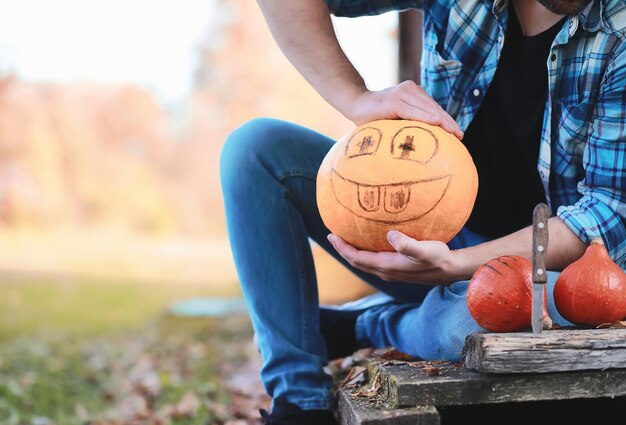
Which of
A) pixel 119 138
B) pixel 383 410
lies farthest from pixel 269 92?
pixel 383 410

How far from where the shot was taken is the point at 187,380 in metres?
3.37

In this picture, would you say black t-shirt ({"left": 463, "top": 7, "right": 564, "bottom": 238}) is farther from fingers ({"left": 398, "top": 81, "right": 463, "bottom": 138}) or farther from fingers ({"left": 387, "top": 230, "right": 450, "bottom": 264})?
fingers ({"left": 387, "top": 230, "right": 450, "bottom": 264})

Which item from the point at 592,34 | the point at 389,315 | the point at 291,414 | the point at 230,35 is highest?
the point at 230,35

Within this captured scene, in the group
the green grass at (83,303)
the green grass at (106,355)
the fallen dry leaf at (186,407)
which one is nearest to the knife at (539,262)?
the green grass at (106,355)

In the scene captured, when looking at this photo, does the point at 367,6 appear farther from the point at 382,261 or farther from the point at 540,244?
the point at 540,244

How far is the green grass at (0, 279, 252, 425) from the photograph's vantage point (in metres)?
2.84

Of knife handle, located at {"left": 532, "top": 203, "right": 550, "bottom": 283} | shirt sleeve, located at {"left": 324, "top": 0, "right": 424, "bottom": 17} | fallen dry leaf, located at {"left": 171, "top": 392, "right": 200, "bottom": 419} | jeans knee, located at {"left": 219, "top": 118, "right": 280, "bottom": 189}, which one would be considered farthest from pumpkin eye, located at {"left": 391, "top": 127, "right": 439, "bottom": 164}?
fallen dry leaf, located at {"left": 171, "top": 392, "right": 200, "bottom": 419}

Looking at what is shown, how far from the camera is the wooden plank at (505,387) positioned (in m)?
1.22

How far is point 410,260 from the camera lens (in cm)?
137

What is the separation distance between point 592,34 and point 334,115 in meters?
6.34

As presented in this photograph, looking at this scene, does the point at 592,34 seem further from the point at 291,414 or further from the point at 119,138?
the point at 119,138

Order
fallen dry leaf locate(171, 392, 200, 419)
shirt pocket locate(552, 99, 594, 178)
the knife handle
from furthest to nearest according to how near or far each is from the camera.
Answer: fallen dry leaf locate(171, 392, 200, 419) → shirt pocket locate(552, 99, 594, 178) → the knife handle

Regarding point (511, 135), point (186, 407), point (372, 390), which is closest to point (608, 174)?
point (511, 135)

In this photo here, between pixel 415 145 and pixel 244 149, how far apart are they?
50 centimetres
